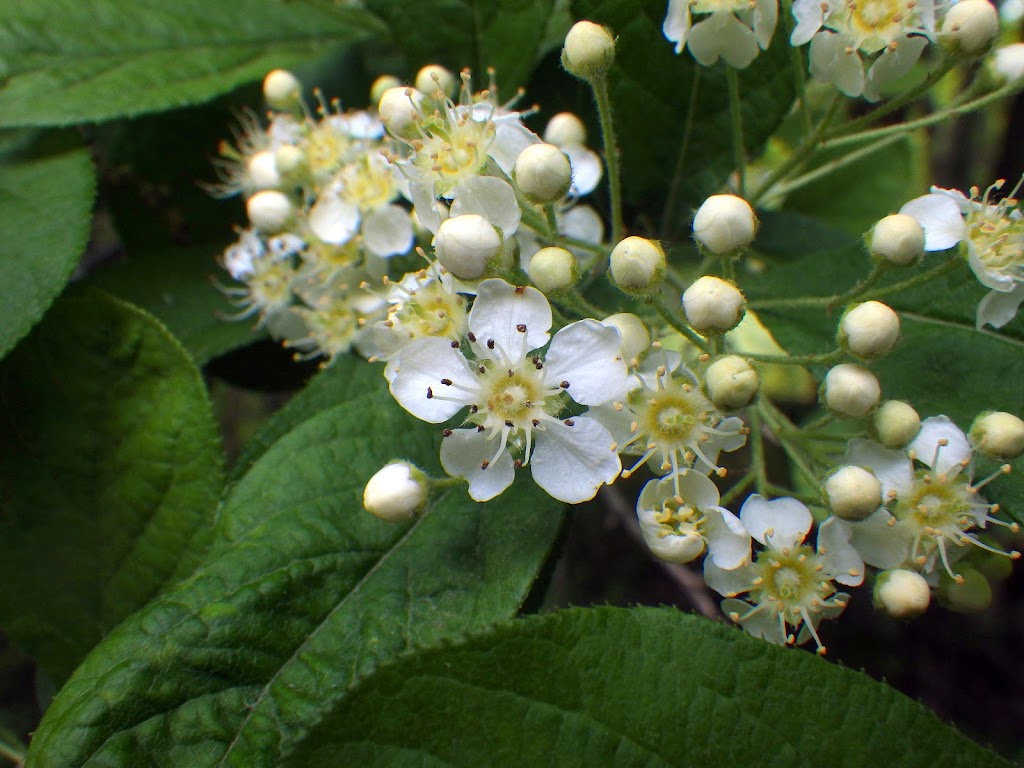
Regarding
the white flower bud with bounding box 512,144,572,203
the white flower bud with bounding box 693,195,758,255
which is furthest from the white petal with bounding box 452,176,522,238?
the white flower bud with bounding box 693,195,758,255

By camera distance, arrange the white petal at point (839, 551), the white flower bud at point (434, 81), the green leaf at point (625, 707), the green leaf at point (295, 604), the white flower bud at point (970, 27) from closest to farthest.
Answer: the green leaf at point (625, 707) → the green leaf at point (295, 604) → the white petal at point (839, 551) → the white flower bud at point (970, 27) → the white flower bud at point (434, 81)

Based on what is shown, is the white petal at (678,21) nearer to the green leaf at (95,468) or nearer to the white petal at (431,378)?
the white petal at (431,378)

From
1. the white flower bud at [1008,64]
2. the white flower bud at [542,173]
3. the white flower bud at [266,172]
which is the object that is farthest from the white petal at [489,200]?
the white flower bud at [1008,64]

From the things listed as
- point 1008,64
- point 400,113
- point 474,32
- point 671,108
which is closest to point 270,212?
point 400,113

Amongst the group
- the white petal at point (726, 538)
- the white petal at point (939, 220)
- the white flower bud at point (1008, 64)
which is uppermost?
the white flower bud at point (1008, 64)

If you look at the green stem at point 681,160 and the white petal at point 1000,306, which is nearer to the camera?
the white petal at point 1000,306

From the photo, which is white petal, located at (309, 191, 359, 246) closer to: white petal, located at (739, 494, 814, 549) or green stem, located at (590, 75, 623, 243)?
green stem, located at (590, 75, 623, 243)

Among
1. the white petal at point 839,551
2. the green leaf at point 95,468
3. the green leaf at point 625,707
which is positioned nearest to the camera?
the green leaf at point 625,707

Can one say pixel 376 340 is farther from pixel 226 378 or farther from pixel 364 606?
pixel 226 378
